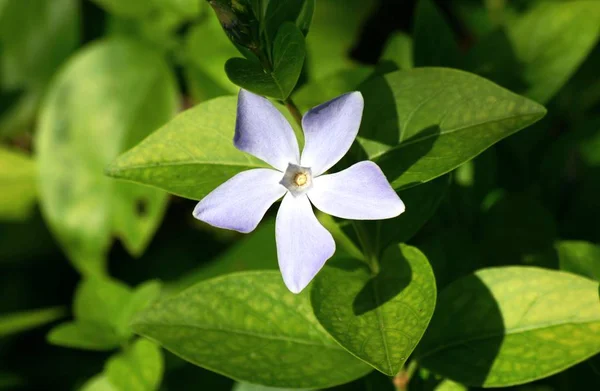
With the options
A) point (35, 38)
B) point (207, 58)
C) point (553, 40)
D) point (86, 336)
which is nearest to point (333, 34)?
point (207, 58)

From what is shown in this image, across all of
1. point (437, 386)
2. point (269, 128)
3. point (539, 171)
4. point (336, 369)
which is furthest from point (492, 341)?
point (539, 171)

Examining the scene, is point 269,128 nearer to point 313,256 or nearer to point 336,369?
point 313,256

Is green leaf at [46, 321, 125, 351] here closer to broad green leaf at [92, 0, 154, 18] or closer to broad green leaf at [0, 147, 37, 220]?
broad green leaf at [0, 147, 37, 220]

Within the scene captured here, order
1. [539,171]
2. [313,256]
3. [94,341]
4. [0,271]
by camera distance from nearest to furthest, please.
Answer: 1. [313,256]
2. [94,341]
3. [539,171]
4. [0,271]

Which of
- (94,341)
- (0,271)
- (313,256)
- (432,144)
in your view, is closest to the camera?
(313,256)

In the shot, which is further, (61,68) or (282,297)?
(61,68)

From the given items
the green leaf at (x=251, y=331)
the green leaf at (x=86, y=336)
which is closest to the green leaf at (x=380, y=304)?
the green leaf at (x=251, y=331)
